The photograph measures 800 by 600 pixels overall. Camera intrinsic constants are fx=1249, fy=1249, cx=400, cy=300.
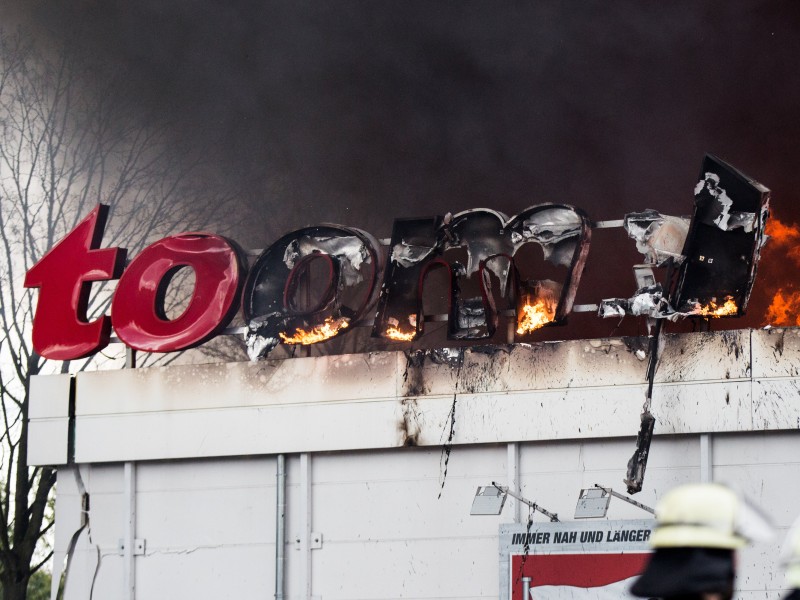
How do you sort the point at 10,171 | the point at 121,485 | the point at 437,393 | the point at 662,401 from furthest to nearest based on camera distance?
1. the point at 10,171
2. the point at 121,485
3. the point at 437,393
4. the point at 662,401

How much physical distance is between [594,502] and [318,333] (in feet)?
11.1

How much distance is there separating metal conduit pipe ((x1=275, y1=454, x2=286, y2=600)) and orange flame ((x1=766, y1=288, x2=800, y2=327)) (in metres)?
10.5

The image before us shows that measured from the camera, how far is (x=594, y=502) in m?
10.5

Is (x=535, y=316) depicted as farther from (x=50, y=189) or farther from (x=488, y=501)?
(x=50, y=189)

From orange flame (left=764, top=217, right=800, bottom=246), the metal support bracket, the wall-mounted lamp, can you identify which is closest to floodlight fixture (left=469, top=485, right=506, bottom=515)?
the wall-mounted lamp

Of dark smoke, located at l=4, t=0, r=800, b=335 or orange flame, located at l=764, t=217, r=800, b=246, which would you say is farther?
dark smoke, located at l=4, t=0, r=800, b=335

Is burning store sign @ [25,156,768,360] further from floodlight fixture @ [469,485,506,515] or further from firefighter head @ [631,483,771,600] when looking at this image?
firefighter head @ [631,483,771,600]

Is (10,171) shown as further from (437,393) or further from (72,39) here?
(437,393)

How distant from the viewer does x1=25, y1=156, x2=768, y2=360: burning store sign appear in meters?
A: 11.2

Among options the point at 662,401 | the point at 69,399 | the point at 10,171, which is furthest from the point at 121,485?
the point at 10,171

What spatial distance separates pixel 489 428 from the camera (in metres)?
11.0

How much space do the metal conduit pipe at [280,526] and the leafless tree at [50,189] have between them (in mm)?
8955

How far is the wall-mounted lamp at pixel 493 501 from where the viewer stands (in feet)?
35.2

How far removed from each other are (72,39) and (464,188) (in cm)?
715
